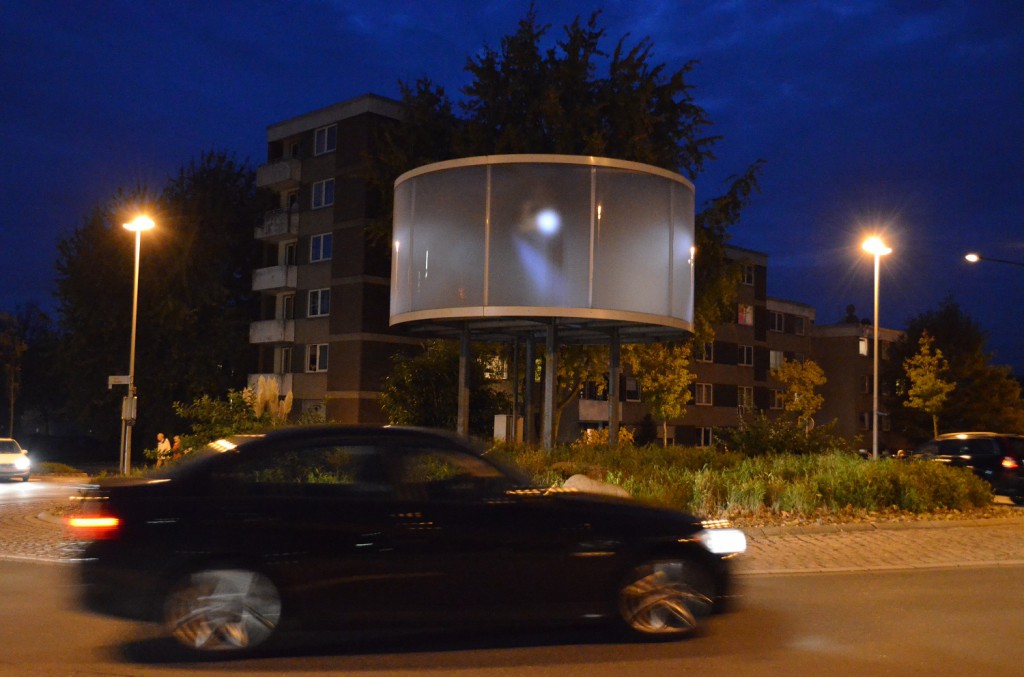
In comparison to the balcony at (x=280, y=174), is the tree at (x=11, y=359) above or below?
below

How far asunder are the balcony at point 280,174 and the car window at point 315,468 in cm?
4486

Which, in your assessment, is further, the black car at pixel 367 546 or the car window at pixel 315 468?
the car window at pixel 315 468

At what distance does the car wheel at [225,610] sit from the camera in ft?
23.6

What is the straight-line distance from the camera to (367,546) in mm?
7395

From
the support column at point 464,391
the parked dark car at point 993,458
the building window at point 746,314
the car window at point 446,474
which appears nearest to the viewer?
the car window at point 446,474


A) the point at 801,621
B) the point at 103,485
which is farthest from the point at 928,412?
the point at 103,485

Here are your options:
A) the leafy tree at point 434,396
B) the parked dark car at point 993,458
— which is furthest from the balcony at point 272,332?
the parked dark car at point 993,458

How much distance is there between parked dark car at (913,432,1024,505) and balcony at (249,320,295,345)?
34.1 meters

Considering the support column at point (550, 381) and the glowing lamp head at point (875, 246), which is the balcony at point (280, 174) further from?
the support column at point (550, 381)

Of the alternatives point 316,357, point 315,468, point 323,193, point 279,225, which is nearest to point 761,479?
point 315,468

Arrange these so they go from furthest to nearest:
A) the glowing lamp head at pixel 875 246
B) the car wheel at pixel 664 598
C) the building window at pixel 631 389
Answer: the building window at pixel 631 389 < the glowing lamp head at pixel 875 246 < the car wheel at pixel 664 598

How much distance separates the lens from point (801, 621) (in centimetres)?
912

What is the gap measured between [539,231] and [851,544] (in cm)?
923

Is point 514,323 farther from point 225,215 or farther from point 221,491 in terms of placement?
point 225,215
